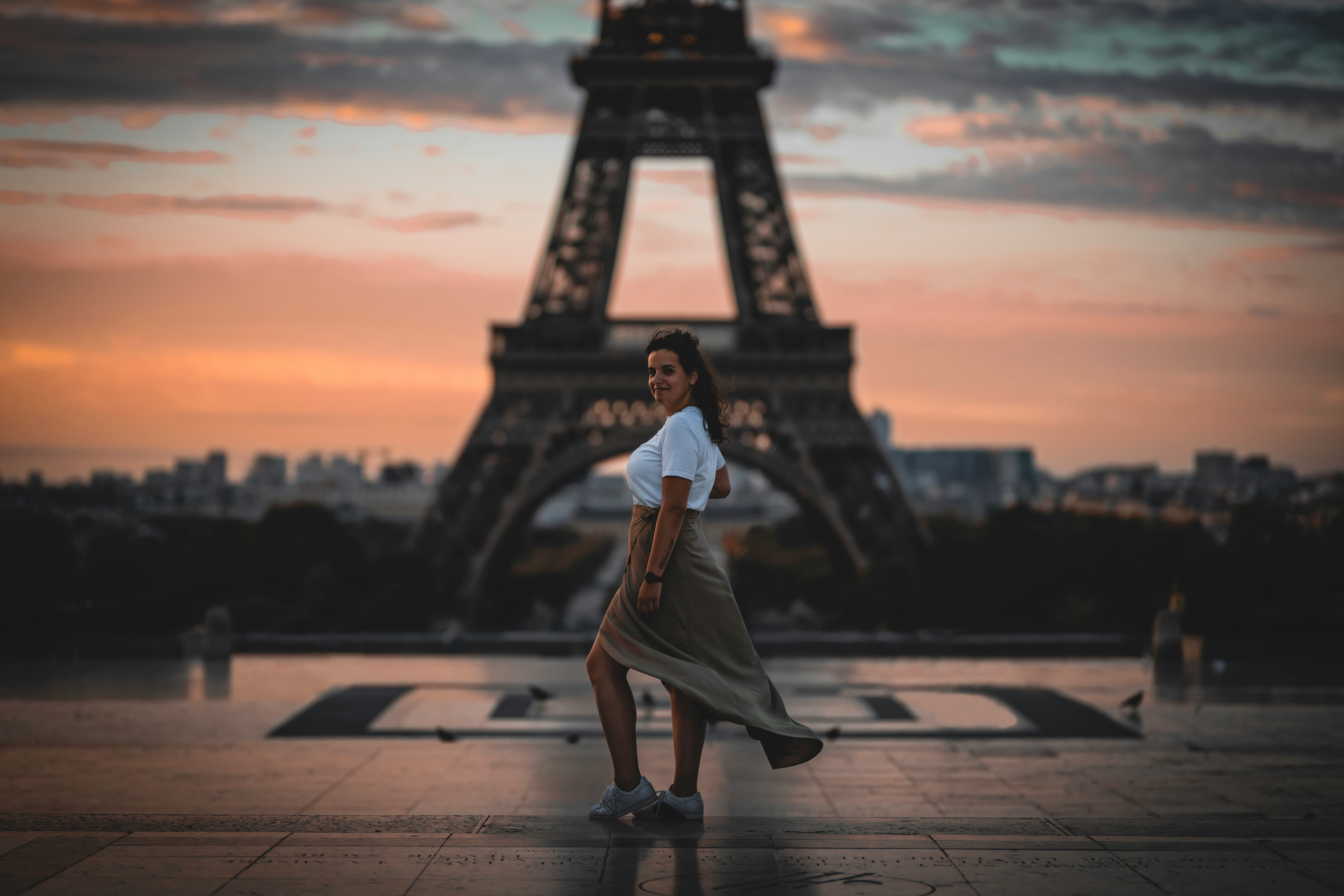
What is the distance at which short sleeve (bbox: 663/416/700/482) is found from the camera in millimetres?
6742

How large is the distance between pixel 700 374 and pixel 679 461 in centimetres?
54

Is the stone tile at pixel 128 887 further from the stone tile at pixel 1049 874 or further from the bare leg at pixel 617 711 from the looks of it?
the stone tile at pixel 1049 874

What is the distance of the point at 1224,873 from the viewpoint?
580 cm

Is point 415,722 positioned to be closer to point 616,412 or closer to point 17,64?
point 17,64

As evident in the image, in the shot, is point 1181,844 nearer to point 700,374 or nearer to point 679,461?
point 679,461

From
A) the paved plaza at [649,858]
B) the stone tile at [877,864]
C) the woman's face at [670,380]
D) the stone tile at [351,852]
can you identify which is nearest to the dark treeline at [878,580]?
the paved plaza at [649,858]

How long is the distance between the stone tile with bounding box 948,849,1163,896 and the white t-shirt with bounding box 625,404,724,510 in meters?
2.05

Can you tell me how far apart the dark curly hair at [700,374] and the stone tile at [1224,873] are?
2688 millimetres

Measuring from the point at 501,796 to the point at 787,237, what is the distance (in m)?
32.4

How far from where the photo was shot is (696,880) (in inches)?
223

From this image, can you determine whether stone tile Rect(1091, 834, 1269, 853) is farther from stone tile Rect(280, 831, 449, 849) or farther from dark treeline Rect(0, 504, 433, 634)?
dark treeline Rect(0, 504, 433, 634)

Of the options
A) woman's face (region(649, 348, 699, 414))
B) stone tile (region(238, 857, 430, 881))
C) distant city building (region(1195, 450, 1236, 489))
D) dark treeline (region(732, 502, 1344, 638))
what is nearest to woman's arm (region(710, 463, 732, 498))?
woman's face (region(649, 348, 699, 414))

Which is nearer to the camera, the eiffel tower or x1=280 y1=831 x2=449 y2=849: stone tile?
x1=280 y1=831 x2=449 y2=849: stone tile

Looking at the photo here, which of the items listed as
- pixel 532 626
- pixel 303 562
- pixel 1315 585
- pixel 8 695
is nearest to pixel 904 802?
pixel 8 695
